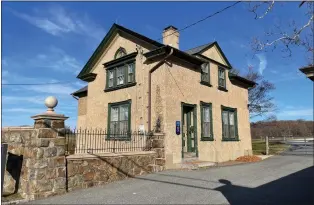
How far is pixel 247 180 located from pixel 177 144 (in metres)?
3.84

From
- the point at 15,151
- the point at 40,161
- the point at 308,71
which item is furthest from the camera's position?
the point at 15,151

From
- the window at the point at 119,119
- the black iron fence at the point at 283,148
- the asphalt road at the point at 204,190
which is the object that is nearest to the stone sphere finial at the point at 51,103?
the asphalt road at the point at 204,190

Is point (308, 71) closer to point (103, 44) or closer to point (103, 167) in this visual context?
point (103, 167)

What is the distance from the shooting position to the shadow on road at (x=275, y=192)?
289 inches

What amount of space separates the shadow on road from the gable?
8274mm

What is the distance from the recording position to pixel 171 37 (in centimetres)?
1505

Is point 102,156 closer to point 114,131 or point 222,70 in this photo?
point 114,131

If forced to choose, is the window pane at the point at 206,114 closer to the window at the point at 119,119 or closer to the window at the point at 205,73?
the window at the point at 205,73

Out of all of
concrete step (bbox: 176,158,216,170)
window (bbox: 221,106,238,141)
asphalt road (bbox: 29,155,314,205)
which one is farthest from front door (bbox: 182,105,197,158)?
window (bbox: 221,106,238,141)

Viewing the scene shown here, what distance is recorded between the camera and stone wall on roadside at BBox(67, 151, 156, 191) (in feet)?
30.0

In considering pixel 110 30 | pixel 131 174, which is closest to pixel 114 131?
pixel 131 174

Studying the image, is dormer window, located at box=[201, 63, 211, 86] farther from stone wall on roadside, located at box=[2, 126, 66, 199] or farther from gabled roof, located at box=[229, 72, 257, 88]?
stone wall on roadside, located at box=[2, 126, 66, 199]

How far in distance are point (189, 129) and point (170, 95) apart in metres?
2.39

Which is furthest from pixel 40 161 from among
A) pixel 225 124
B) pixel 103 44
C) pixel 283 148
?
pixel 283 148
